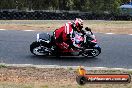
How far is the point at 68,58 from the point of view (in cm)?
1409

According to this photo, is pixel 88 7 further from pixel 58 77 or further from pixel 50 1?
pixel 58 77

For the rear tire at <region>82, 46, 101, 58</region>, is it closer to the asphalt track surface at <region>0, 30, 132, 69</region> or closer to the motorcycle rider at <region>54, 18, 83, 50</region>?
the asphalt track surface at <region>0, 30, 132, 69</region>

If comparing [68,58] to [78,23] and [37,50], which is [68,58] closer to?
[37,50]

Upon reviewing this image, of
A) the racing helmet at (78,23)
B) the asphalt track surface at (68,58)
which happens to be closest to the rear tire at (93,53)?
the asphalt track surface at (68,58)

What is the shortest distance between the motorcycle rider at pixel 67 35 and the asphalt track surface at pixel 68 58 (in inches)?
17.9

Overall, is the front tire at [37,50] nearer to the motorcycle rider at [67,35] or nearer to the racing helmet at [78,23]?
the motorcycle rider at [67,35]

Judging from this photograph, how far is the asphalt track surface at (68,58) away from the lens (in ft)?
43.5

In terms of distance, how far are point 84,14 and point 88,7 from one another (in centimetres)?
753

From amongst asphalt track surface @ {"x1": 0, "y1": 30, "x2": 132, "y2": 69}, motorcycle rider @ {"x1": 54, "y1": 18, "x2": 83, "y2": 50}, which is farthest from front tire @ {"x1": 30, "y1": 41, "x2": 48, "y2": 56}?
motorcycle rider @ {"x1": 54, "y1": 18, "x2": 83, "y2": 50}

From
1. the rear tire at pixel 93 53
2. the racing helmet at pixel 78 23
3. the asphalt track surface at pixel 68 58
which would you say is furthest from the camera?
the rear tire at pixel 93 53

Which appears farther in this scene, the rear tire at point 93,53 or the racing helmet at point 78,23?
the rear tire at point 93,53

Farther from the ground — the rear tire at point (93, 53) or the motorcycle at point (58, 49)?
the motorcycle at point (58, 49)

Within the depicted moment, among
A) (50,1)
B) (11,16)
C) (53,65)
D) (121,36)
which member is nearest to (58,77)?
(53,65)

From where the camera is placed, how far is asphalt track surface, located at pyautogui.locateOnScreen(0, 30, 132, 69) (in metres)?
13.2
